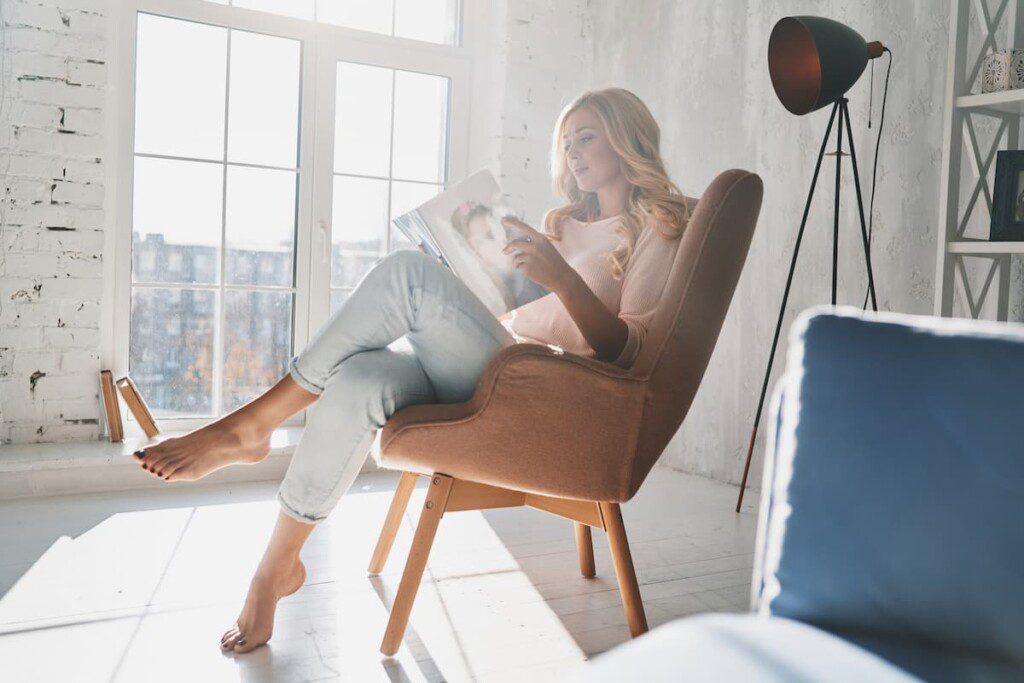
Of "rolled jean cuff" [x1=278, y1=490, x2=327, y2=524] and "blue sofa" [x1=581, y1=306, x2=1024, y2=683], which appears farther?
"rolled jean cuff" [x1=278, y1=490, x2=327, y2=524]

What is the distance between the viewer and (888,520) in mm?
561

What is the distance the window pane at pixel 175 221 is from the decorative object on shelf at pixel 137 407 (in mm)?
428

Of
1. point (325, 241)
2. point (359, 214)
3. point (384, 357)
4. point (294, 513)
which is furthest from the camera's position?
point (359, 214)

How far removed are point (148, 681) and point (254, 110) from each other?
96.2 inches

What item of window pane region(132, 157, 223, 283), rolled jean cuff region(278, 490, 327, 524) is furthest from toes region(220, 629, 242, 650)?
window pane region(132, 157, 223, 283)

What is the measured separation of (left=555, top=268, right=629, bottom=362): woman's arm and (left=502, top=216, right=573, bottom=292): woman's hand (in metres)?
0.01

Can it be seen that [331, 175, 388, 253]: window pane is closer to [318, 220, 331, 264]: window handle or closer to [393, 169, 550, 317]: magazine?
[318, 220, 331, 264]: window handle

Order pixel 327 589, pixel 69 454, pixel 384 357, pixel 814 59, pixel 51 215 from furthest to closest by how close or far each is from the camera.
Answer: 1. pixel 51 215
2. pixel 69 454
3. pixel 814 59
4. pixel 327 589
5. pixel 384 357

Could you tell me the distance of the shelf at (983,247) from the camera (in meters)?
1.95

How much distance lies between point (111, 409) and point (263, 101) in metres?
1.36

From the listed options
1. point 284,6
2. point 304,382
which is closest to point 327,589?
point 304,382

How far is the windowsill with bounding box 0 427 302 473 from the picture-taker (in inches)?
99.5

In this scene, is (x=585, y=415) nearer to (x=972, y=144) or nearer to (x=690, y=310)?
(x=690, y=310)

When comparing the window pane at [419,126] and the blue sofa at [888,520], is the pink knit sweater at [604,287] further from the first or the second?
the window pane at [419,126]
